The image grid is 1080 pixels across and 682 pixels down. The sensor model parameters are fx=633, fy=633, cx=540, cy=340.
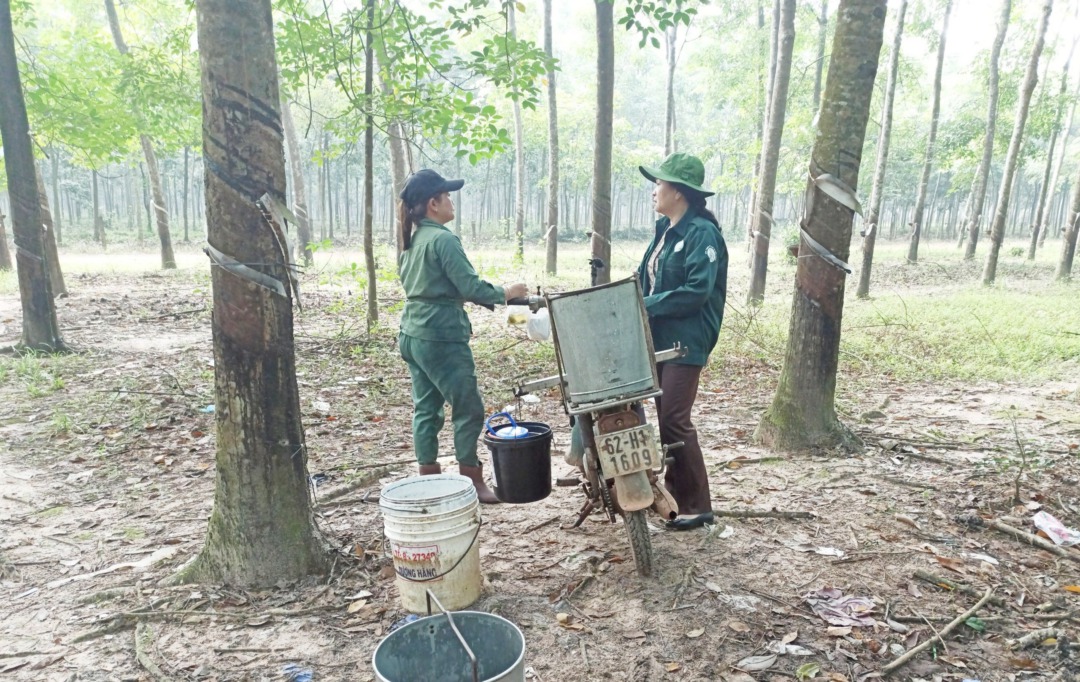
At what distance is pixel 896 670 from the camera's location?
2354mm

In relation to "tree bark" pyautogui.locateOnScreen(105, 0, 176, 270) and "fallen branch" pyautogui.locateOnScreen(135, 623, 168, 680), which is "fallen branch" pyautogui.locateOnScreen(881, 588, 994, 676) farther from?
"tree bark" pyautogui.locateOnScreen(105, 0, 176, 270)

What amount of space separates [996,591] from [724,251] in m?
1.98

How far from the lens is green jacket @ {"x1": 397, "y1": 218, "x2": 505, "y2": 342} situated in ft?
11.7

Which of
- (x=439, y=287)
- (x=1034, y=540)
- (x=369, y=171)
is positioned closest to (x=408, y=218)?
(x=439, y=287)

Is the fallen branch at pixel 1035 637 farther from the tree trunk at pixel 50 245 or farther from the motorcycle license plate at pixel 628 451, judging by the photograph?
the tree trunk at pixel 50 245

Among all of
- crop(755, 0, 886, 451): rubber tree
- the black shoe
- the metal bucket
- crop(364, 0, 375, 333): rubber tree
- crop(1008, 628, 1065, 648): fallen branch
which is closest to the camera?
the metal bucket

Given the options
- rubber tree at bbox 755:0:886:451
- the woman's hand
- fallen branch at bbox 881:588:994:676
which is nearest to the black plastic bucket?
the woman's hand

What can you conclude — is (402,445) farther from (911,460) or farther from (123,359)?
(123,359)

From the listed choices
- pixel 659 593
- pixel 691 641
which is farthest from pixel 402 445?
pixel 691 641

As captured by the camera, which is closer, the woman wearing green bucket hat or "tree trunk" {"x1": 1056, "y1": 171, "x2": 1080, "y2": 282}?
the woman wearing green bucket hat

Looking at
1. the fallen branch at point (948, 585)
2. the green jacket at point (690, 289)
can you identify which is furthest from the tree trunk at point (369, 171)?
the fallen branch at point (948, 585)

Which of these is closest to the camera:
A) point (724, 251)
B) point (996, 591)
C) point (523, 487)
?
point (996, 591)

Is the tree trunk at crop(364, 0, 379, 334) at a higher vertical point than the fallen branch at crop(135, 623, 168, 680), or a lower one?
higher

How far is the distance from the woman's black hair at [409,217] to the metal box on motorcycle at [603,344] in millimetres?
1239
